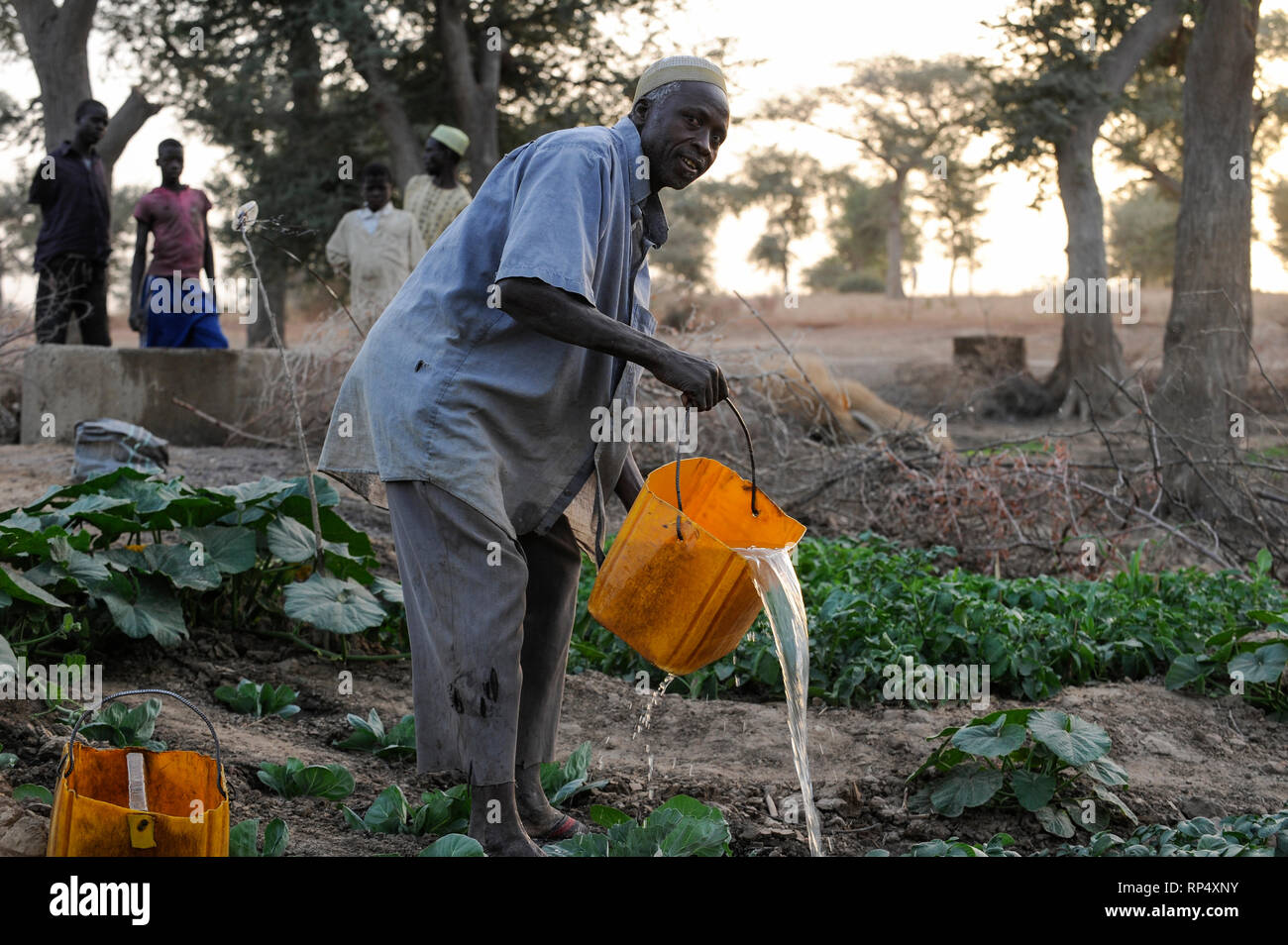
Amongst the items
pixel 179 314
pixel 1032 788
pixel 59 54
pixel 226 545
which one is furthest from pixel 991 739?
pixel 59 54

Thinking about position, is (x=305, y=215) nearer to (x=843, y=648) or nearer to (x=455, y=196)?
(x=455, y=196)

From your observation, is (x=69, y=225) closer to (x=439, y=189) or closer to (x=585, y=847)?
(x=439, y=189)

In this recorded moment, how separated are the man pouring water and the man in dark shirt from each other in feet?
20.3

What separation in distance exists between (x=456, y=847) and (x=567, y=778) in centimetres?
76

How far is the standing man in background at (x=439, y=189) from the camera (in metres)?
6.93

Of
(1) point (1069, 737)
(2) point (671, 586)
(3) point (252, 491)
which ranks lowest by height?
(1) point (1069, 737)

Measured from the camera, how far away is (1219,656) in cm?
385

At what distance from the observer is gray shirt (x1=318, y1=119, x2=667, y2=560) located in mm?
2318

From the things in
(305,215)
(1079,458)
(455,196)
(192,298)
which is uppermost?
(305,215)

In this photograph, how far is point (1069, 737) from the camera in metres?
2.79

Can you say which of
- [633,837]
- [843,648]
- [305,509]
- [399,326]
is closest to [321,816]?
[633,837]

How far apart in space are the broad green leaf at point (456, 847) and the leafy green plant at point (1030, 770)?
1169 mm

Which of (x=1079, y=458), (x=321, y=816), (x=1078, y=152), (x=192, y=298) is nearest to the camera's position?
(x=321, y=816)
